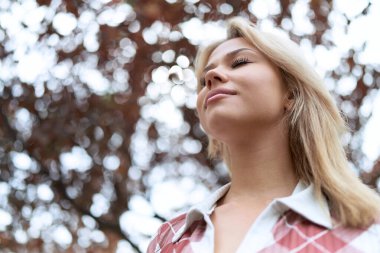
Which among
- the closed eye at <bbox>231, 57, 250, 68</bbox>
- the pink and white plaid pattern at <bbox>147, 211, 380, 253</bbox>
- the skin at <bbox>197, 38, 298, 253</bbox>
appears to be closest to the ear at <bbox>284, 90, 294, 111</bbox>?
the skin at <bbox>197, 38, 298, 253</bbox>

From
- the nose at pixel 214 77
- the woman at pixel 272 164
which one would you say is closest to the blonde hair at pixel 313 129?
the woman at pixel 272 164

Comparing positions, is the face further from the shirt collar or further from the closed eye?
the shirt collar

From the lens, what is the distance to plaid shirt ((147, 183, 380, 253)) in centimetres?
144

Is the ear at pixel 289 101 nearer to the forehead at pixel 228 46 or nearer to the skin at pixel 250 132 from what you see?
the skin at pixel 250 132

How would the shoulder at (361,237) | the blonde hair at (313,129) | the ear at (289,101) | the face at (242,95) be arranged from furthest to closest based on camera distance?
the ear at (289,101)
the face at (242,95)
the blonde hair at (313,129)
the shoulder at (361,237)

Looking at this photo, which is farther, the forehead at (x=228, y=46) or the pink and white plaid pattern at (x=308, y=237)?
the forehead at (x=228, y=46)

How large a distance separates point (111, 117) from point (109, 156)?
1.03 feet

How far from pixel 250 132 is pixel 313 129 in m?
0.20

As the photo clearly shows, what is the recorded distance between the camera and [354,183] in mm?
1620

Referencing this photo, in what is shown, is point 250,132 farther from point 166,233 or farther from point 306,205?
point 166,233

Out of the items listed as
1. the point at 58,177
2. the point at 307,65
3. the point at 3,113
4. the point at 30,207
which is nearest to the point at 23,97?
the point at 3,113

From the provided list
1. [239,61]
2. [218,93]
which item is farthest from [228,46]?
[218,93]

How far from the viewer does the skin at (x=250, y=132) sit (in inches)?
66.8

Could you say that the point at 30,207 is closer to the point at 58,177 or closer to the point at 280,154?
the point at 58,177
